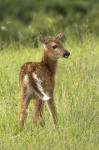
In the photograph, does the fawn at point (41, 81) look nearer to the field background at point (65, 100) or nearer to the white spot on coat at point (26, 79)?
the white spot on coat at point (26, 79)

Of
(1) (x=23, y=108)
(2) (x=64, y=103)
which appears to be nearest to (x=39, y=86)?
(1) (x=23, y=108)

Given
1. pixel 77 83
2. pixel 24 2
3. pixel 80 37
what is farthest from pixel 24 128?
pixel 24 2

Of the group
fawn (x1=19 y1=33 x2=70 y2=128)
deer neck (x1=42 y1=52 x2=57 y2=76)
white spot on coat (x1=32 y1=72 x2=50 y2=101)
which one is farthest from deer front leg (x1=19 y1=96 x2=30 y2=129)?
deer neck (x1=42 y1=52 x2=57 y2=76)

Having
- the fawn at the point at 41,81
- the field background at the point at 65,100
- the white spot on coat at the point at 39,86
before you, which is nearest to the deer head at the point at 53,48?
the fawn at the point at 41,81

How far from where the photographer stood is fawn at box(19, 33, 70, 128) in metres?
7.66

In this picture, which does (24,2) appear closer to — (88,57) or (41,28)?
(41,28)

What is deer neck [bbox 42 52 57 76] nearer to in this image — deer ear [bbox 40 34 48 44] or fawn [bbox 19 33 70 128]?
fawn [bbox 19 33 70 128]

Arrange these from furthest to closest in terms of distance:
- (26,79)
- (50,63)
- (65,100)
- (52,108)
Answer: (65,100), (50,63), (52,108), (26,79)

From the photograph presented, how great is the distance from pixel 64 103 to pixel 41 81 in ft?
2.59

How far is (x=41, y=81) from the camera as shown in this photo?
25.4ft

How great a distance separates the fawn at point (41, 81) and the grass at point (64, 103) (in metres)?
Result: 0.15

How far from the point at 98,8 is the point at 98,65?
298 inches

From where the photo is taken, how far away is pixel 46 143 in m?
7.12

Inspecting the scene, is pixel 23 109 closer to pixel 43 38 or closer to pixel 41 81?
pixel 41 81
